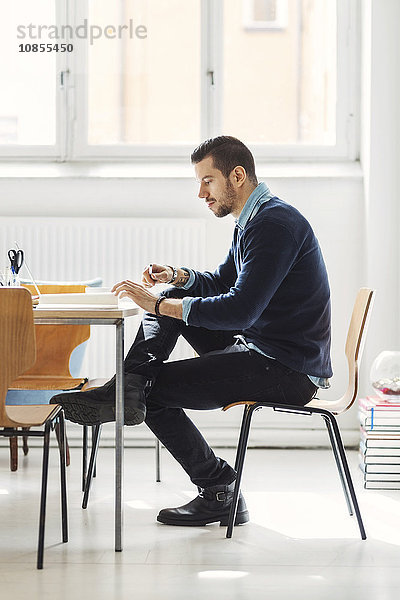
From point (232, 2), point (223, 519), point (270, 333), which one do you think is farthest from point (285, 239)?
point (232, 2)

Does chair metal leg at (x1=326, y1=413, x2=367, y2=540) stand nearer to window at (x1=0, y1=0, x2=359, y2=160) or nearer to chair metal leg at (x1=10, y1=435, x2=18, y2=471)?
chair metal leg at (x1=10, y1=435, x2=18, y2=471)

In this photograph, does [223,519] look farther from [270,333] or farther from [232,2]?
[232,2]

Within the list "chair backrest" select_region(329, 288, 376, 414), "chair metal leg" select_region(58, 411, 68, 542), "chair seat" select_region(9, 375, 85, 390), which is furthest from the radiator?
"chair metal leg" select_region(58, 411, 68, 542)

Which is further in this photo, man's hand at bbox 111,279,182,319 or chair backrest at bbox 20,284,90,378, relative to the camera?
chair backrest at bbox 20,284,90,378

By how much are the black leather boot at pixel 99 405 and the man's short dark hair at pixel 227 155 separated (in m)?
0.76

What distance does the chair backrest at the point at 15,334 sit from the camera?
7.03 feet

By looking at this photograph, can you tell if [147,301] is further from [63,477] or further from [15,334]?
[63,477]

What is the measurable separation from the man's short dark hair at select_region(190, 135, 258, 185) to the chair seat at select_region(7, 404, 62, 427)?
91 cm

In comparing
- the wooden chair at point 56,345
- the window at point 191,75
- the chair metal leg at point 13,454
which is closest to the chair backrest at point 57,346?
the wooden chair at point 56,345

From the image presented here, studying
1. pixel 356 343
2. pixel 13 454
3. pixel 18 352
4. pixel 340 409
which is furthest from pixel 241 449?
pixel 13 454

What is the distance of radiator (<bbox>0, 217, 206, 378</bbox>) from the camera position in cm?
403

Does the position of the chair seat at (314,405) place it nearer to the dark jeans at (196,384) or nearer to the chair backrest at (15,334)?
the dark jeans at (196,384)

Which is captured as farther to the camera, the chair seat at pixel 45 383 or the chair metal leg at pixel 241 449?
the chair seat at pixel 45 383

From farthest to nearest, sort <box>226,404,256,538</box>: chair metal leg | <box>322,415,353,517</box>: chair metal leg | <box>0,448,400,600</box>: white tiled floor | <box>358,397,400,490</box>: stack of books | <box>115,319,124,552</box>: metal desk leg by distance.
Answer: <box>358,397,400,490</box>: stack of books < <box>322,415,353,517</box>: chair metal leg < <box>226,404,256,538</box>: chair metal leg < <box>115,319,124,552</box>: metal desk leg < <box>0,448,400,600</box>: white tiled floor
